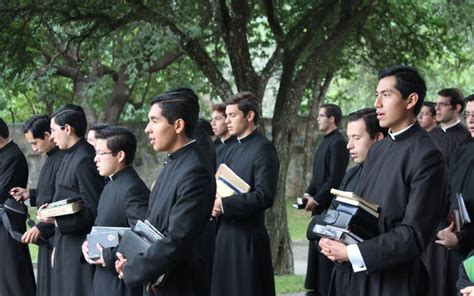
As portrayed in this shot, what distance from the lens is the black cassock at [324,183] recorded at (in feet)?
35.4

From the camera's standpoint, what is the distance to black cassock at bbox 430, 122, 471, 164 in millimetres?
9992

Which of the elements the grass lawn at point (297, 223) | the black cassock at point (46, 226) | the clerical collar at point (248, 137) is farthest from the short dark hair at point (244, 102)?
the grass lawn at point (297, 223)

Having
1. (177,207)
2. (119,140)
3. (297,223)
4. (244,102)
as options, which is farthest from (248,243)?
(297,223)

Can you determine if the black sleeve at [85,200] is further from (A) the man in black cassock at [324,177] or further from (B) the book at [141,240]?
(A) the man in black cassock at [324,177]

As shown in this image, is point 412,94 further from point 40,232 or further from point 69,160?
point 40,232

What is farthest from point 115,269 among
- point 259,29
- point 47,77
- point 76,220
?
point 259,29

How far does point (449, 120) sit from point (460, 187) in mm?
2478

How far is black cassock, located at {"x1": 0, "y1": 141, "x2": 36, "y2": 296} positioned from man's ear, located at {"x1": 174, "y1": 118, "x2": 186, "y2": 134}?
462cm

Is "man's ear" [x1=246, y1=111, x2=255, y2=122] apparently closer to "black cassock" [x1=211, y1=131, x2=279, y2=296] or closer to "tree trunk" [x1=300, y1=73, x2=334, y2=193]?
"black cassock" [x1=211, y1=131, x2=279, y2=296]

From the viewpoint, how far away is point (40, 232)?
868cm

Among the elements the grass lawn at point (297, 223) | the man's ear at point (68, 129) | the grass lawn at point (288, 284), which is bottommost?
the grass lawn at point (297, 223)

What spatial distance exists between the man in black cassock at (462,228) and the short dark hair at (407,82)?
1.52 meters

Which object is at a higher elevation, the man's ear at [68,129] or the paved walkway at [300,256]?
the man's ear at [68,129]

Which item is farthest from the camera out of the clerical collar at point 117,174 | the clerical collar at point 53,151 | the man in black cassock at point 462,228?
the clerical collar at point 53,151
